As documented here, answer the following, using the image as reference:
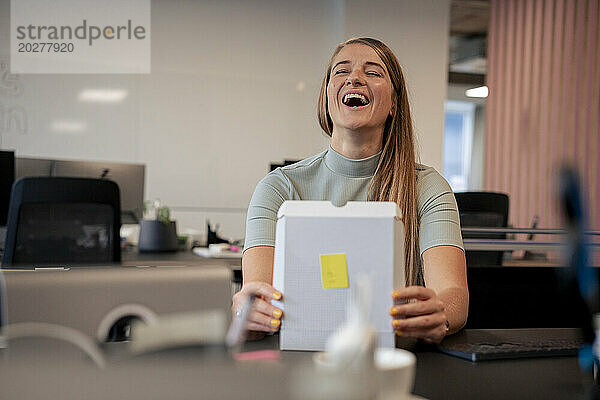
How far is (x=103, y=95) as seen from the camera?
5.47 m

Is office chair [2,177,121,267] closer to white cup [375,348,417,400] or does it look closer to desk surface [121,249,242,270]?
desk surface [121,249,242,270]

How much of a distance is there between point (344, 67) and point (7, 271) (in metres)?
1.04

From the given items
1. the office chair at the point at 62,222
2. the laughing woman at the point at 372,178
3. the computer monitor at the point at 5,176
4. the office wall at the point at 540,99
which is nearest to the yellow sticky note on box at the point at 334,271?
the laughing woman at the point at 372,178

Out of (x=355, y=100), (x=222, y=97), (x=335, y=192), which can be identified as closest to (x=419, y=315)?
(x=335, y=192)

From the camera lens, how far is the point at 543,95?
450 cm

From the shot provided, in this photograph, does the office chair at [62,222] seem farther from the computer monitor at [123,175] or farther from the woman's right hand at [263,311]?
the woman's right hand at [263,311]

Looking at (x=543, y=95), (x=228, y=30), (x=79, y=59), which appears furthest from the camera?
(x=228, y=30)

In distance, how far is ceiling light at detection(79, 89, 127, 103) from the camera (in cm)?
541

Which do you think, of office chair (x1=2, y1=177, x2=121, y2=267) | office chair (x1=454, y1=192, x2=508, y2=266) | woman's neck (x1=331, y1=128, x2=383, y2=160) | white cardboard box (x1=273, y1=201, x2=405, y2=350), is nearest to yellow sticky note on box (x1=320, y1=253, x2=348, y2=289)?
white cardboard box (x1=273, y1=201, x2=405, y2=350)

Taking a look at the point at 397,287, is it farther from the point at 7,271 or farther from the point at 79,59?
the point at 79,59

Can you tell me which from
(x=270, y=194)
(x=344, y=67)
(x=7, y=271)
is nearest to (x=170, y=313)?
(x=7, y=271)

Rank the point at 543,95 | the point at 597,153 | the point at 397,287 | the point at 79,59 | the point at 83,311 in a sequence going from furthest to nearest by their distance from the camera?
1. the point at 79,59
2. the point at 543,95
3. the point at 597,153
4. the point at 397,287
5. the point at 83,311

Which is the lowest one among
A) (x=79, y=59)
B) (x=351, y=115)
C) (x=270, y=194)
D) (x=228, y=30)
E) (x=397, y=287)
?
(x=397, y=287)

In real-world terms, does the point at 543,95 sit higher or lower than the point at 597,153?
higher
